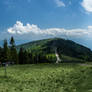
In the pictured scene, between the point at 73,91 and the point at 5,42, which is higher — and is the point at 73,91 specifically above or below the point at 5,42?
below

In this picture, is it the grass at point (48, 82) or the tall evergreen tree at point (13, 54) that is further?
the tall evergreen tree at point (13, 54)

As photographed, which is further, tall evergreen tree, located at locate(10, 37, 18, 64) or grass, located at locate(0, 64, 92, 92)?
tall evergreen tree, located at locate(10, 37, 18, 64)

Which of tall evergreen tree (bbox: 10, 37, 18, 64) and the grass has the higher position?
tall evergreen tree (bbox: 10, 37, 18, 64)

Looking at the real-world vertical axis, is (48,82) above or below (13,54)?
below

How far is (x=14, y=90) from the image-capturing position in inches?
703

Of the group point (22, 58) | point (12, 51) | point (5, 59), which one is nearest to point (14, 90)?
point (5, 59)

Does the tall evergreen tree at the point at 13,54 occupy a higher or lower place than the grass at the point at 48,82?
higher

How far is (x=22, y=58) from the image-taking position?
11862 cm

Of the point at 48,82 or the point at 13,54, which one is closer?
the point at 48,82

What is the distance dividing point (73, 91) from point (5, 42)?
87.4 m

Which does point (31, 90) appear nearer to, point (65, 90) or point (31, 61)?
point (65, 90)

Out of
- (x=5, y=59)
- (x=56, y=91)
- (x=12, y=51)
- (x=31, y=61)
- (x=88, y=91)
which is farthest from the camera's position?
(x=31, y=61)

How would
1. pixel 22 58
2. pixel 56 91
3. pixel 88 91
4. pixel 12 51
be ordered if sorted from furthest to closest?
pixel 22 58 → pixel 12 51 → pixel 56 91 → pixel 88 91

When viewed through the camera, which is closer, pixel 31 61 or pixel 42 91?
pixel 42 91
